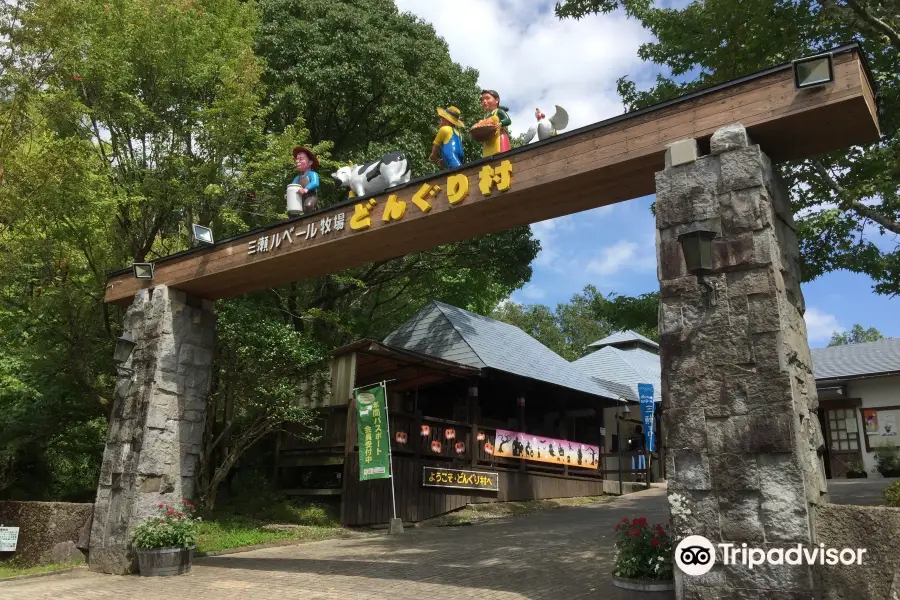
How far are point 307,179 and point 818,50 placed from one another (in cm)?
793

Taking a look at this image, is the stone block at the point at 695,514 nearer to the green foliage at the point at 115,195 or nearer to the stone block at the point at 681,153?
the stone block at the point at 681,153

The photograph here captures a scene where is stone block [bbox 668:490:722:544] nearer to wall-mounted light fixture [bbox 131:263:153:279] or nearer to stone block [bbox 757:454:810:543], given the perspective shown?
stone block [bbox 757:454:810:543]

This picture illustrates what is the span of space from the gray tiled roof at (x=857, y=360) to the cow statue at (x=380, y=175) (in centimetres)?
1631

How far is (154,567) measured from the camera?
821cm

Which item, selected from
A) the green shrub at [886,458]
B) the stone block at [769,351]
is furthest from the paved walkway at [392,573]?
the green shrub at [886,458]

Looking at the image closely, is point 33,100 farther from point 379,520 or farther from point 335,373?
point 379,520

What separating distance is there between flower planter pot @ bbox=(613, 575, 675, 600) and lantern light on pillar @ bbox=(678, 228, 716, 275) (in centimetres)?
250

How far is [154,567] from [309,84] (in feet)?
38.4

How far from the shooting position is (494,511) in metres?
14.9

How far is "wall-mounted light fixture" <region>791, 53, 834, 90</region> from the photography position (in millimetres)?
5066

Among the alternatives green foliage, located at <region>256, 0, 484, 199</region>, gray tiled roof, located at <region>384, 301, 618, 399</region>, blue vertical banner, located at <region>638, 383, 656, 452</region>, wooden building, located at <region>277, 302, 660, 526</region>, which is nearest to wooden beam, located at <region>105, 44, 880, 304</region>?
wooden building, located at <region>277, 302, 660, 526</region>

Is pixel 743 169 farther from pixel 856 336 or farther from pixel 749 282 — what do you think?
pixel 856 336

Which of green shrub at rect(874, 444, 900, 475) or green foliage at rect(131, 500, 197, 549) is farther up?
green shrub at rect(874, 444, 900, 475)

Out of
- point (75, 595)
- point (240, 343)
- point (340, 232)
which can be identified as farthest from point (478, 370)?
point (75, 595)
